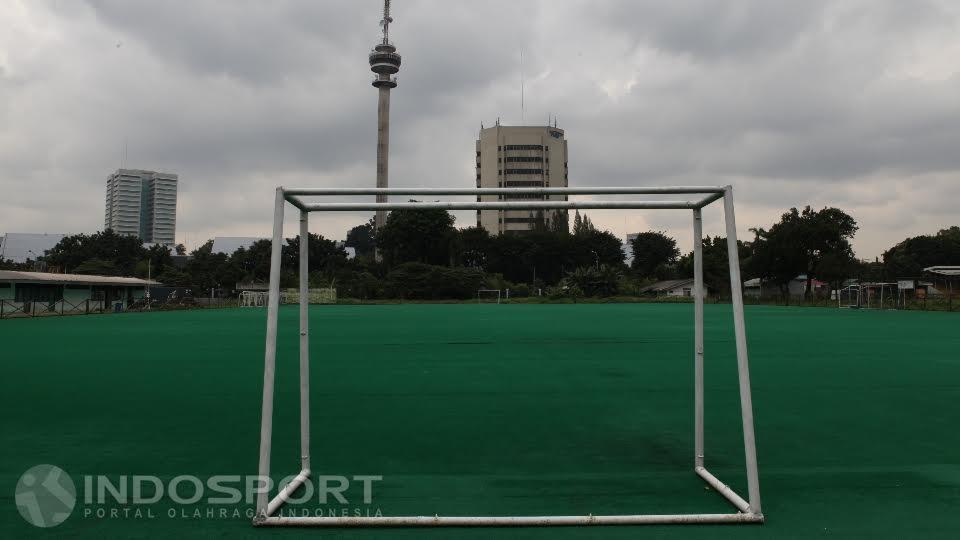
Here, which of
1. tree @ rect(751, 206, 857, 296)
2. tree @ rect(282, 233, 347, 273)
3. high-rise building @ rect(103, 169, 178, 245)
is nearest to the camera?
tree @ rect(751, 206, 857, 296)

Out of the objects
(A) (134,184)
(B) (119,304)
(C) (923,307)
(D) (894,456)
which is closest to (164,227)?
(A) (134,184)

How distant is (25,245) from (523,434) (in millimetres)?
101342

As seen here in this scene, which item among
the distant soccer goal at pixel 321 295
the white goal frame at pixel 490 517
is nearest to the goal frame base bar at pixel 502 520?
the white goal frame at pixel 490 517

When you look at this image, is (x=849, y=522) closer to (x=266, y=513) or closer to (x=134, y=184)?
(x=266, y=513)

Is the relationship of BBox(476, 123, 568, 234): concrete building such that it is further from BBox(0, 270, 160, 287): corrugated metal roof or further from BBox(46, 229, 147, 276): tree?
BBox(0, 270, 160, 287): corrugated metal roof

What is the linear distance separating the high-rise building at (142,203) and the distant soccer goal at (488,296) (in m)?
136

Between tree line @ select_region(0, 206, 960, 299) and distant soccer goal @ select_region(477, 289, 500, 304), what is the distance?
1.42 meters

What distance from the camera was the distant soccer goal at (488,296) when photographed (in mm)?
49344

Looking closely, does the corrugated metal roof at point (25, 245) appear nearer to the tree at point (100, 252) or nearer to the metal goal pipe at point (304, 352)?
the tree at point (100, 252)

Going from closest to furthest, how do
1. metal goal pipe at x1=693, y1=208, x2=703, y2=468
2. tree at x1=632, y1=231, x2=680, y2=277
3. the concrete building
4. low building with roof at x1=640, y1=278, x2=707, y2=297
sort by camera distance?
metal goal pipe at x1=693, y1=208, x2=703, y2=468
low building with roof at x1=640, y1=278, x2=707, y2=297
tree at x1=632, y1=231, x2=680, y2=277
the concrete building

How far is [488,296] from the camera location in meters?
54.2

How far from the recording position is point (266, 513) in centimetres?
334

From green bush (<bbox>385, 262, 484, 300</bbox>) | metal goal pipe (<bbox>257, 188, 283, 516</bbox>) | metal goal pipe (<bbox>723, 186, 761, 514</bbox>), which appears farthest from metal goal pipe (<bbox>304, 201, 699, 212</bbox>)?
green bush (<bbox>385, 262, 484, 300</bbox>)

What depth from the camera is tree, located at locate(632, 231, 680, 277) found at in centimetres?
7538
